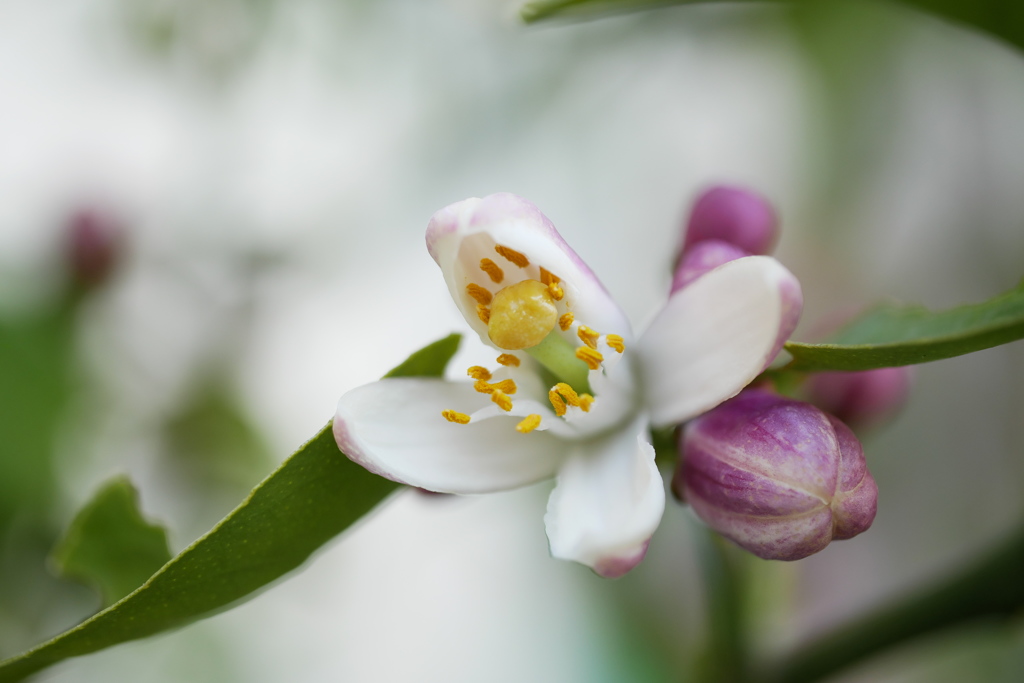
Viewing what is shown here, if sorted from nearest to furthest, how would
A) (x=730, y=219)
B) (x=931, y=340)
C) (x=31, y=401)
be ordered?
(x=931, y=340) → (x=730, y=219) → (x=31, y=401)

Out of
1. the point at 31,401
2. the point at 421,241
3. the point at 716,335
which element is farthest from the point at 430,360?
the point at 421,241

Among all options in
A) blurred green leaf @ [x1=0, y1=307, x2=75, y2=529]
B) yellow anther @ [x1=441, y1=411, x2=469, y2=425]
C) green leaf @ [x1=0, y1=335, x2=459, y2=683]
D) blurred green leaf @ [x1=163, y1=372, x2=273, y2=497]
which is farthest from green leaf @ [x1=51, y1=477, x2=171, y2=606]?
blurred green leaf @ [x1=163, y1=372, x2=273, y2=497]

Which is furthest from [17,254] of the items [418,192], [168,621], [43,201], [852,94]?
[852,94]

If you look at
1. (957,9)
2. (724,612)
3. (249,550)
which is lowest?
(724,612)

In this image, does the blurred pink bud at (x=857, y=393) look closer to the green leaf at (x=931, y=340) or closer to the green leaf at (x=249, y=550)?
the green leaf at (x=931, y=340)

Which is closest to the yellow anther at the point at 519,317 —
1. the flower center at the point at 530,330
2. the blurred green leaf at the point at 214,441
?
the flower center at the point at 530,330

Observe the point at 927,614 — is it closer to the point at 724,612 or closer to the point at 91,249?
the point at 724,612

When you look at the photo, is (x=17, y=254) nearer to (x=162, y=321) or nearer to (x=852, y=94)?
(x=162, y=321)
